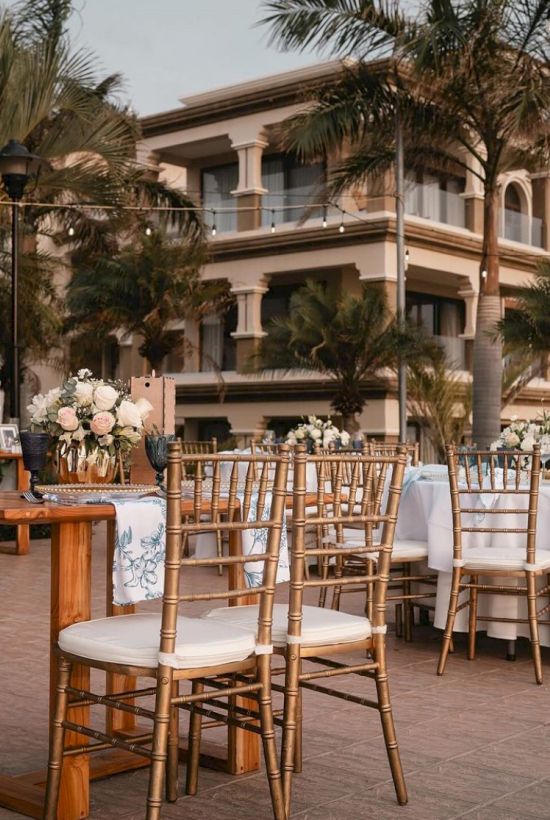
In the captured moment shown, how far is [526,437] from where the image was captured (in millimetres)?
8750

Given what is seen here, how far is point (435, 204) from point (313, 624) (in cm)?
2639

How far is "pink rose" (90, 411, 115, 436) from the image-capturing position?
4777 mm

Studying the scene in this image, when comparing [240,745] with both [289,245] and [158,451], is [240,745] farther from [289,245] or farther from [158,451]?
[289,245]

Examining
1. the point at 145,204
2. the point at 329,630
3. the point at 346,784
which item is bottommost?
the point at 346,784

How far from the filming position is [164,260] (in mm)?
25609

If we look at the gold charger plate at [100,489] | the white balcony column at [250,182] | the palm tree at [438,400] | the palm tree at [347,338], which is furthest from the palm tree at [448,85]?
the gold charger plate at [100,489]

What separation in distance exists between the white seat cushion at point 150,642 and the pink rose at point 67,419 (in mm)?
911

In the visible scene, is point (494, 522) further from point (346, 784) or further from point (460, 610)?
point (346, 784)

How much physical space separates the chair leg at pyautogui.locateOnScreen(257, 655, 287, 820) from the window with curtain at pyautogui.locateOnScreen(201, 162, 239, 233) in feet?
90.6

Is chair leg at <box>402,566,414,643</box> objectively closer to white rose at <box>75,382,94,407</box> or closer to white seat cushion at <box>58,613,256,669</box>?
white rose at <box>75,382,94,407</box>

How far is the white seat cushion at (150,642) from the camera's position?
12.5 ft

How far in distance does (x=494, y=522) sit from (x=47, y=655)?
277cm

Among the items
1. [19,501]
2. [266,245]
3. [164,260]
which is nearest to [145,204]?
[164,260]

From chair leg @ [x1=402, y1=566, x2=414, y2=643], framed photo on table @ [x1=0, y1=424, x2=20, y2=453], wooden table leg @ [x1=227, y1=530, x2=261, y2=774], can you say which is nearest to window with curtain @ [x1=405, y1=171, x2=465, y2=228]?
framed photo on table @ [x1=0, y1=424, x2=20, y2=453]
